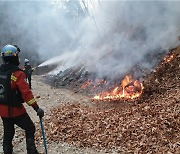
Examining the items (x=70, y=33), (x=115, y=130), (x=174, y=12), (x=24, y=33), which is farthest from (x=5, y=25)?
(x=115, y=130)

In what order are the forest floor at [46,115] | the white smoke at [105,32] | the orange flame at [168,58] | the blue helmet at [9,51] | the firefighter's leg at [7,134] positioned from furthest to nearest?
1. the white smoke at [105,32]
2. the orange flame at [168,58]
3. the forest floor at [46,115]
4. the firefighter's leg at [7,134]
5. the blue helmet at [9,51]

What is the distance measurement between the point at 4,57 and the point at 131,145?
3.38 metres

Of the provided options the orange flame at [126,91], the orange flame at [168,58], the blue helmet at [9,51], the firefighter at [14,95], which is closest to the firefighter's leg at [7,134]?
the firefighter at [14,95]

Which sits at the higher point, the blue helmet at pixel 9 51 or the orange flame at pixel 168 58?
the orange flame at pixel 168 58

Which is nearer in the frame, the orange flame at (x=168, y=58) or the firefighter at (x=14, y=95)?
the firefighter at (x=14, y=95)

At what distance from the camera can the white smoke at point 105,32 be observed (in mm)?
14078

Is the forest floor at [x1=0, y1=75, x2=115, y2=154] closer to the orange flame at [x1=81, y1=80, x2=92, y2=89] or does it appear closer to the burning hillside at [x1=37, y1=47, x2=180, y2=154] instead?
the burning hillside at [x1=37, y1=47, x2=180, y2=154]

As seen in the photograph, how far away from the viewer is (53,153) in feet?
20.8

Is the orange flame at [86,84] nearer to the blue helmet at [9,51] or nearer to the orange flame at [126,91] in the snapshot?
the orange flame at [126,91]

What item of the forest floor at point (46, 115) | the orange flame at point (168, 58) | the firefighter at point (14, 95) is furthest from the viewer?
the orange flame at point (168, 58)

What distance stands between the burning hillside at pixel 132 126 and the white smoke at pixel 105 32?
4340 millimetres

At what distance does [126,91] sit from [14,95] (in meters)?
7.23

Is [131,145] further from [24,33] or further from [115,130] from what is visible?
[24,33]

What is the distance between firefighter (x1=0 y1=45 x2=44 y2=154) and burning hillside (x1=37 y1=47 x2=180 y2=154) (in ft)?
5.69
